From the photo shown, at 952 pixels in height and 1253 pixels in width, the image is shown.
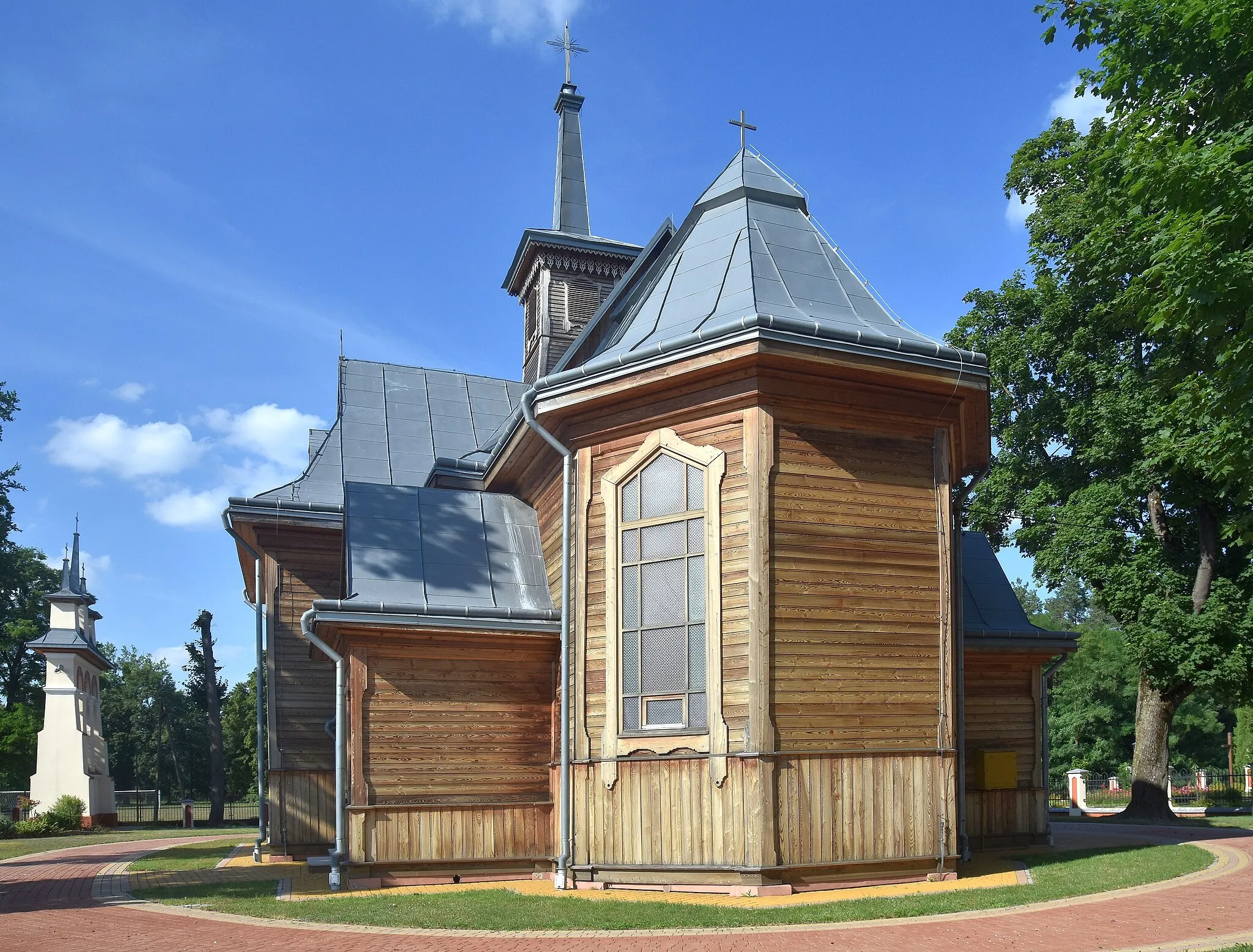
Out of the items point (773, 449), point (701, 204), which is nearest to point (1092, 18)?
point (701, 204)

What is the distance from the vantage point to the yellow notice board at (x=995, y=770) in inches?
653

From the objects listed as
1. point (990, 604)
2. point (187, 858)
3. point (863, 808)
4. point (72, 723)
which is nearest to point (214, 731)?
point (72, 723)

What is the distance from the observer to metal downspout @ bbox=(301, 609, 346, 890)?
13.5 meters

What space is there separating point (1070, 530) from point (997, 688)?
8908mm

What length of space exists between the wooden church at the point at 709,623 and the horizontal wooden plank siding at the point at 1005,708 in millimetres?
54

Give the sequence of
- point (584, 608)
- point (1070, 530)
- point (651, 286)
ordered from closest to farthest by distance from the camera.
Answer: point (584, 608)
point (651, 286)
point (1070, 530)

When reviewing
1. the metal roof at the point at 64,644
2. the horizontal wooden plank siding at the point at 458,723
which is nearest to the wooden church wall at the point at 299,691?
the horizontal wooden plank siding at the point at 458,723

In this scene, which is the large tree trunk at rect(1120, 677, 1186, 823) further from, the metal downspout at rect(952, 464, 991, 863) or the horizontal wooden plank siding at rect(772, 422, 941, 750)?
the horizontal wooden plank siding at rect(772, 422, 941, 750)

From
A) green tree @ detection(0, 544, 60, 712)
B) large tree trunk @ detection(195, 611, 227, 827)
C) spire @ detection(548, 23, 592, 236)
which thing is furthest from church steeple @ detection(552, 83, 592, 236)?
green tree @ detection(0, 544, 60, 712)

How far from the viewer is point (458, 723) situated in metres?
14.4

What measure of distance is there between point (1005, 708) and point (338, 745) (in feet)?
32.0

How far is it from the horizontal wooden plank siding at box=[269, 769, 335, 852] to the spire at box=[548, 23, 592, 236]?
13.9 m

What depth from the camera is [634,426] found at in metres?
13.7

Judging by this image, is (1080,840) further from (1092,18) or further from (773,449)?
(1092,18)
